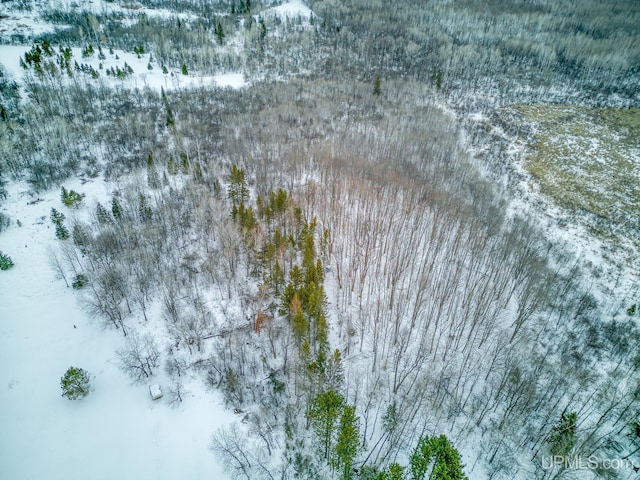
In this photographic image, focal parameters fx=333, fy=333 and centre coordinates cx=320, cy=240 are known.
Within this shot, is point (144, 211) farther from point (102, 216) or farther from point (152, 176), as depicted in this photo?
point (152, 176)

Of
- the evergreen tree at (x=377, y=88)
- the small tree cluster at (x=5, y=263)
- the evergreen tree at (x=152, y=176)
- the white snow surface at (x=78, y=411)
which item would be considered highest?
the evergreen tree at (x=377, y=88)

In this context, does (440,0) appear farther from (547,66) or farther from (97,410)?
(97,410)

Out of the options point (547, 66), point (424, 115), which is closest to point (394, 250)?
point (424, 115)

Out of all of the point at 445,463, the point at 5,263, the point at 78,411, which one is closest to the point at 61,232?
the point at 5,263

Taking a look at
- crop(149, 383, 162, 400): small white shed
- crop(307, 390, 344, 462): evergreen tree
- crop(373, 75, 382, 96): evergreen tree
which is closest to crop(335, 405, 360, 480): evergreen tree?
crop(307, 390, 344, 462): evergreen tree

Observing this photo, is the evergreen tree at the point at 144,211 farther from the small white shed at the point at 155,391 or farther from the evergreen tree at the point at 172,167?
the small white shed at the point at 155,391

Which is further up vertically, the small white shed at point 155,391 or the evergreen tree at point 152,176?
the evergreen tree at point 152,176

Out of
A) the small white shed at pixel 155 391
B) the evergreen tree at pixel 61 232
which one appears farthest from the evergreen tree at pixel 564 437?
the evergreen tree at pixel 61 232
